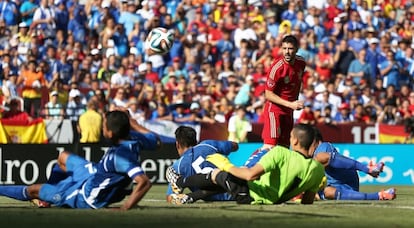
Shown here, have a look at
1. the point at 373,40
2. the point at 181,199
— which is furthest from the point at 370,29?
the point at 181,199

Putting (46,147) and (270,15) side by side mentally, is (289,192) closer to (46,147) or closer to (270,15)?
(46,147)

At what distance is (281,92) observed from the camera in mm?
14898

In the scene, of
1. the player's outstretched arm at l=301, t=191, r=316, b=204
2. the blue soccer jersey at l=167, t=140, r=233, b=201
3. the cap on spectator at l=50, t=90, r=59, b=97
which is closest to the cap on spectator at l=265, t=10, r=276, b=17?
the cap on spectator at l=50, t=90, r=59, b=97

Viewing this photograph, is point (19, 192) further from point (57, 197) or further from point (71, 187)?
point (71, 187)

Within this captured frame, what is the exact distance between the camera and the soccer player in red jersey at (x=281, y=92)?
14680 mm

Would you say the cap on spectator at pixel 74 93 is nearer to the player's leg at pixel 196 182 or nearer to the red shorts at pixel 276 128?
the red shorts at pixel 276 128

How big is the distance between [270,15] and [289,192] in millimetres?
16333

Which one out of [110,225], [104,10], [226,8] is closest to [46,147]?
[104,10]

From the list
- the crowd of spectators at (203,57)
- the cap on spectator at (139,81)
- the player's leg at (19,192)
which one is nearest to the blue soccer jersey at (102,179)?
the player's leg at (19,192)

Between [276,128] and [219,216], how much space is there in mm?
4179

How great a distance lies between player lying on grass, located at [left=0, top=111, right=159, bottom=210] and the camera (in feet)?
36.5

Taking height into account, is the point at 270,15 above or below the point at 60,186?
above

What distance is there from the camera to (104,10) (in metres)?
27.0

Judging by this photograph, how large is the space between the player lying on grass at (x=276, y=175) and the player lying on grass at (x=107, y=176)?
1.09 m
